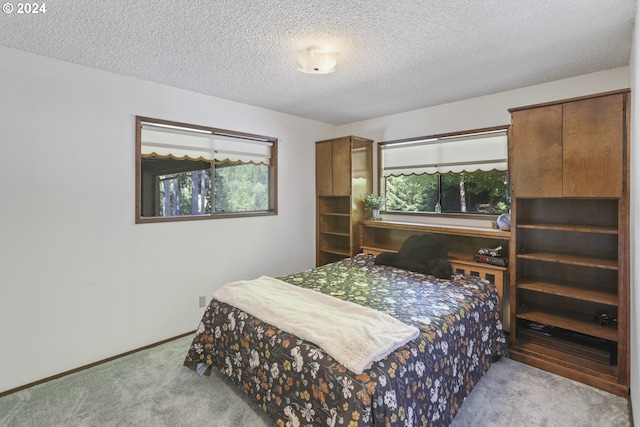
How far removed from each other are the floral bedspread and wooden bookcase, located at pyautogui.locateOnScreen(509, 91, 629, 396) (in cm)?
42

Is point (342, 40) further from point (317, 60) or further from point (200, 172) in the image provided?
point (200, 172)

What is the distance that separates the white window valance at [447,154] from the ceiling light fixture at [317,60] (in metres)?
1.93

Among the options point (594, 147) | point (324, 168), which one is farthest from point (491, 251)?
point (324, 168)

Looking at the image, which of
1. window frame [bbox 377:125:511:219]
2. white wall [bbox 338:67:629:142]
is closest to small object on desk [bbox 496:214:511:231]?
window frame [bbox 377:125:511:219]

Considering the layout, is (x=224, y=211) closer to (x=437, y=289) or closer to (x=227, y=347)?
(x=227, y=347)

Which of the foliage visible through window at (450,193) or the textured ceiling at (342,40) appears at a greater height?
the textured ceiling at (342,40)

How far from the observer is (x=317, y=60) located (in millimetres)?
2186

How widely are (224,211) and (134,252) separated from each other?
3.29 ft

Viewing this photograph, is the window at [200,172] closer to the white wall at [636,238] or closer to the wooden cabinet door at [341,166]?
the wooden cabinet door at [341,166]

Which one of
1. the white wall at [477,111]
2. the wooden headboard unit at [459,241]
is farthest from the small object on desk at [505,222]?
the white wall at [477,111]

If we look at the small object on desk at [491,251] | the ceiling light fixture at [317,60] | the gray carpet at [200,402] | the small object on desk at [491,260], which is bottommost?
the gray carpet at [200,402]

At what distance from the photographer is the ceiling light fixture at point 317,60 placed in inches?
86.0

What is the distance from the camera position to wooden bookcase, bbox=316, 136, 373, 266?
3947mm

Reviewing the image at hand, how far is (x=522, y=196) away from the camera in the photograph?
260cm
